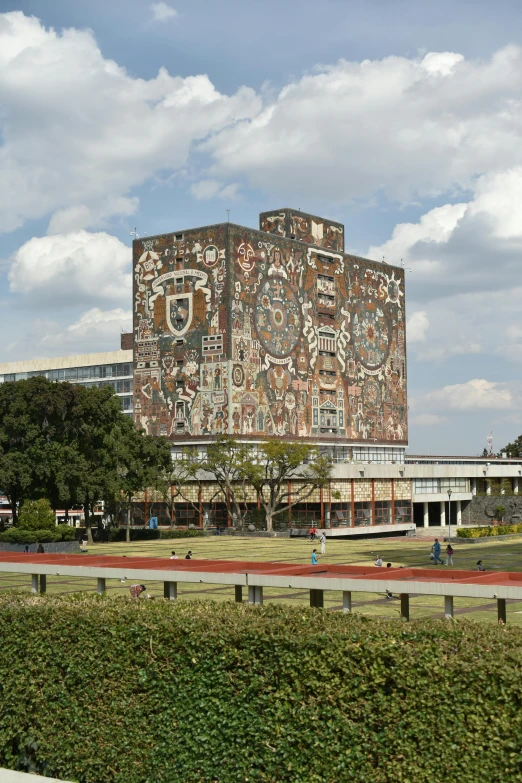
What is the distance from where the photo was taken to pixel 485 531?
68062mm

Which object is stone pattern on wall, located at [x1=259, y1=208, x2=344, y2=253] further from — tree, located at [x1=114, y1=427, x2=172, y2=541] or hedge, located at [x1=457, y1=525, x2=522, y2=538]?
hedge, located at [x1=457, y1=525, x2=522, y2=538]

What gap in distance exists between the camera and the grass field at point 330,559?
3009 centimetres

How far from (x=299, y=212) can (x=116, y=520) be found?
3559cm

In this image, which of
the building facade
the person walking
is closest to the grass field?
the person walking

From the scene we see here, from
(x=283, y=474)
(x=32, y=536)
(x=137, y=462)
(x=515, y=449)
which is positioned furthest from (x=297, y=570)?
(x=515, y=449)

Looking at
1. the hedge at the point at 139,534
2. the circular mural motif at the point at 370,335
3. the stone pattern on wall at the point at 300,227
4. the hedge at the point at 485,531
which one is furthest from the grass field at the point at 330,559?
the stone pattern on wall at the point at 300,227

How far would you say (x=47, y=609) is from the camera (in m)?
12.3

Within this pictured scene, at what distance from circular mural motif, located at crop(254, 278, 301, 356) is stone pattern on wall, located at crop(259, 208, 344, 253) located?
6966mm

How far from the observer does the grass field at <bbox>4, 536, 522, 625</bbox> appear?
30.1 metres

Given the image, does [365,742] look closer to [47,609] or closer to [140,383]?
[47,609]

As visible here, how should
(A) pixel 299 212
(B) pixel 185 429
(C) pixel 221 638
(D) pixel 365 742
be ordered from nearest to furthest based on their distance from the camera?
1. (D) pixel 365 742
2. (C) pixel 221 638
3. (B) pixel 185 429
4. (A) pixel 299 212

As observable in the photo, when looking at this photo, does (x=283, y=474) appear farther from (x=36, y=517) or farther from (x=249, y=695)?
(x=249, y=695)

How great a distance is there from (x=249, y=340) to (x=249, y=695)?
72.8m

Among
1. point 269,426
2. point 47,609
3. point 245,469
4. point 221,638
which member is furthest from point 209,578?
point 269,426
